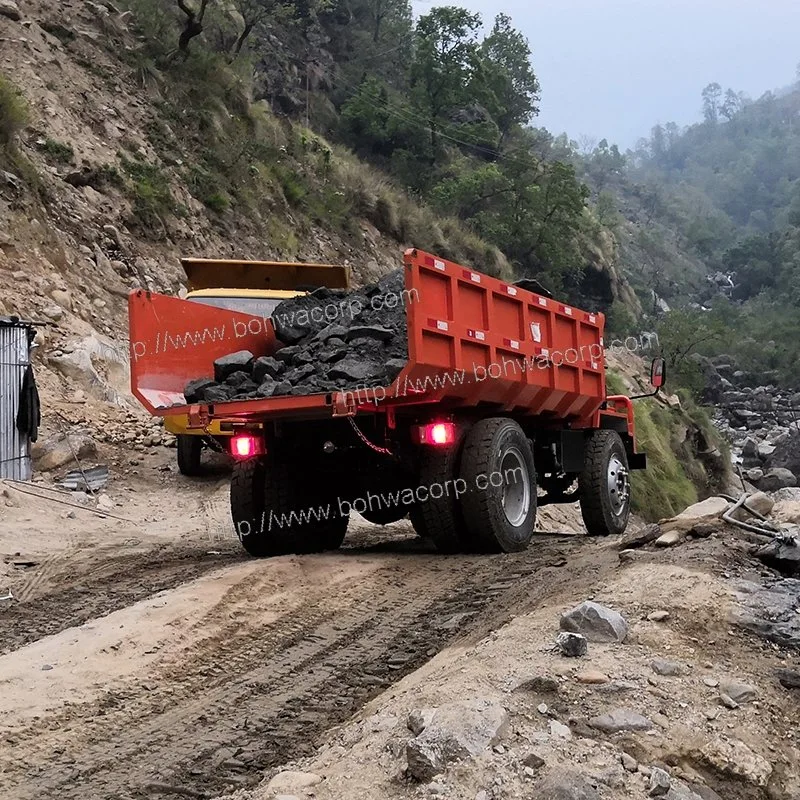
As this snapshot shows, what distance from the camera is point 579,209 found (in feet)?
111

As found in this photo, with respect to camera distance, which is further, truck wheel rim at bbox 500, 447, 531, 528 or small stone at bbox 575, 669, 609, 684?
truck wheel rim at bbox 500, 447, 531, 528

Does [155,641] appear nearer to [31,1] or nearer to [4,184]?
[4,184]

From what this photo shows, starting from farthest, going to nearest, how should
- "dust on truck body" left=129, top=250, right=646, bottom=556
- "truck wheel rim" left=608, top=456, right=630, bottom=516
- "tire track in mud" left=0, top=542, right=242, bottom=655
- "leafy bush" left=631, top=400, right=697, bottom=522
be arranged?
"leafy bush" left=631, top=400, right=697, bottom=522 → "truck wheel rim" left=608, top=456, right=630, bottom=516 → "dust on truck body" left=129, top=250, right=646, bottom=556 → "tire track in mud" left=0, top=542, right=242, bottom=655

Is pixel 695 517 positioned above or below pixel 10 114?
below

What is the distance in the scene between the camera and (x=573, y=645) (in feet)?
12.7

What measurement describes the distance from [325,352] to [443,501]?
59.2 inches

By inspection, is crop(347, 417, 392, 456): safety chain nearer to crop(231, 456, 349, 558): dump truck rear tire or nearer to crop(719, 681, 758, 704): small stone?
crop(231, 456, 349, 558): dump truck rear tire

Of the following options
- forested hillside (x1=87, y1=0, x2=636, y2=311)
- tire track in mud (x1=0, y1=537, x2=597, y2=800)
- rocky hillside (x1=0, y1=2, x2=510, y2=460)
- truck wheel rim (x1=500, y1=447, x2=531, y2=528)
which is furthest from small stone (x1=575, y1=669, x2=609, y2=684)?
forested hillside (x1=87, y1=0, x2=636, y2=311)

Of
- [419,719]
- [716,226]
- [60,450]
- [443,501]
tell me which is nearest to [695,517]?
[443,501]

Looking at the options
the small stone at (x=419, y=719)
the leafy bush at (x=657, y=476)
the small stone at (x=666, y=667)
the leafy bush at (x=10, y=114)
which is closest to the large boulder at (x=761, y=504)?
the small stone at (x=666, y=667)

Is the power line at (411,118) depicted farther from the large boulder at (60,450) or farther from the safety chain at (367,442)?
the safety chain at (367,442)

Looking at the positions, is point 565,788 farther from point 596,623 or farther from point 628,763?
point 596,623

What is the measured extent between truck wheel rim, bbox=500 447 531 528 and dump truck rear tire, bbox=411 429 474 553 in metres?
0.45

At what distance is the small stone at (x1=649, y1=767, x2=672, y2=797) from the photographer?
293 centimetres
